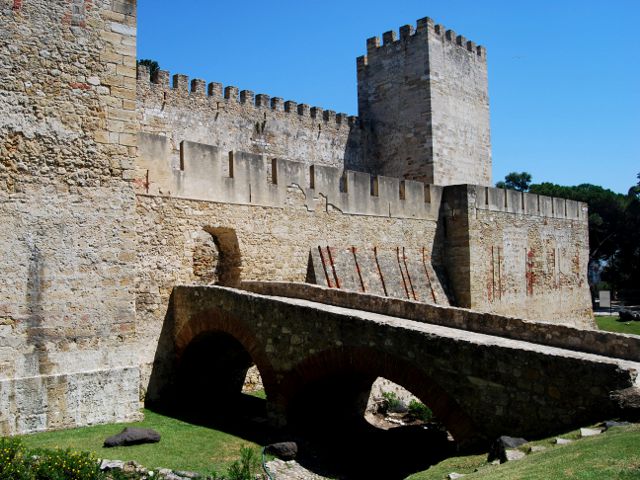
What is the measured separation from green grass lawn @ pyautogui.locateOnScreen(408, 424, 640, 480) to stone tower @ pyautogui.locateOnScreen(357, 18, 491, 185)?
53.4 feet

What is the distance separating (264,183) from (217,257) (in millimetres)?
1892

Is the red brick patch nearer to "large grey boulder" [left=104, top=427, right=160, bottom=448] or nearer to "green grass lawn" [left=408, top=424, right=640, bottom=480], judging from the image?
"large grey boulder" [left=104, top=427, right=160, bottom=448]

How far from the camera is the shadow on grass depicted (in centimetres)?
863

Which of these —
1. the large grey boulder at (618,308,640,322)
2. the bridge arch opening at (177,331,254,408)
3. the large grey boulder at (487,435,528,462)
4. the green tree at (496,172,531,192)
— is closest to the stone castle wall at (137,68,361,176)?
the bridge arch opening at (177,331,254,408)

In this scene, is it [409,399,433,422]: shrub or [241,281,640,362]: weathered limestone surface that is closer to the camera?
[241,281,640,362]: weathered limestone surface

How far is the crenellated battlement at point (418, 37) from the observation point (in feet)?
69.7

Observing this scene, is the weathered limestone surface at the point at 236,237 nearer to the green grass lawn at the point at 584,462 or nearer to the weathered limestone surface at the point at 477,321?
the weathered limestone surface at the point at 477,321

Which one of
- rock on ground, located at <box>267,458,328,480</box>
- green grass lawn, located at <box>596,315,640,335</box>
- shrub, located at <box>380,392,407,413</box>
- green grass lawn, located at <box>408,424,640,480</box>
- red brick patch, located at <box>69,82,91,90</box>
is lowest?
shrub, located at <box>380,392,407,413</box>

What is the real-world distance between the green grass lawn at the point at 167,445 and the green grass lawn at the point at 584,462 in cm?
353

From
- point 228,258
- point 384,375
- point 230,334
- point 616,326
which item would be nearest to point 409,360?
Result: point 384,375

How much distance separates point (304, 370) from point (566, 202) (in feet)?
57.3

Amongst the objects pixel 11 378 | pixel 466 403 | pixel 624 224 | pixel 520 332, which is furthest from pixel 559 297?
pixel 624 224

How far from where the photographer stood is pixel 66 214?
28.6 ft

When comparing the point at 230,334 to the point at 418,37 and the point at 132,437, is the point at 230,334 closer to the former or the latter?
the point at 132,437
